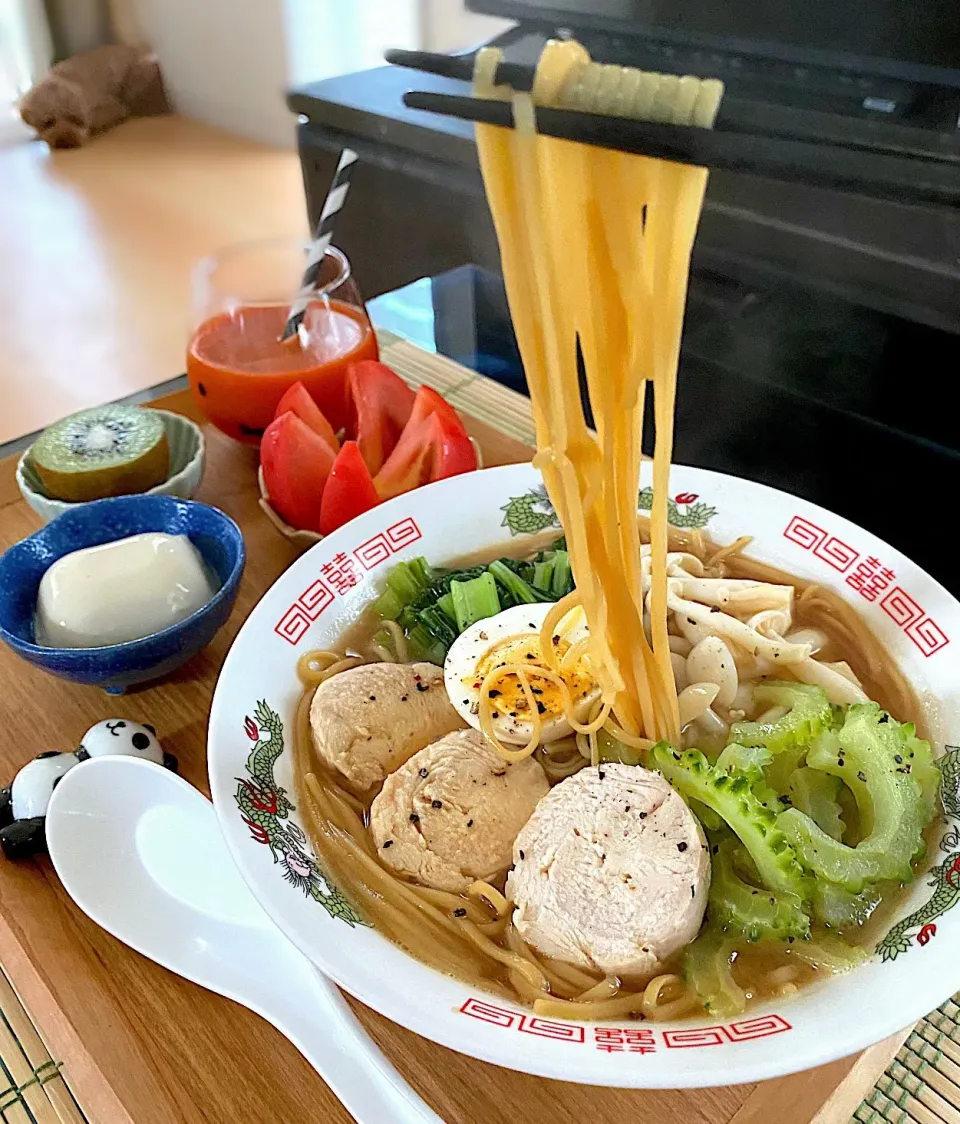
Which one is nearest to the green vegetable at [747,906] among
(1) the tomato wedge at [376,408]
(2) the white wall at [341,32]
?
(1) the tomato wedge at [376,408]

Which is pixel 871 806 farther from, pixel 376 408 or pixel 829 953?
pixel 376 408

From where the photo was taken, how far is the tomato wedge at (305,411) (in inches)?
59.9

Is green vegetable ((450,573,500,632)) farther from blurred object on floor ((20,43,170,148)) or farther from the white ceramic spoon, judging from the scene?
blurred object on floor ((20,43,170,148))

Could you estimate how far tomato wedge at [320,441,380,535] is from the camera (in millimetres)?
1373

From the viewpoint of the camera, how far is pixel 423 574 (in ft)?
4.22

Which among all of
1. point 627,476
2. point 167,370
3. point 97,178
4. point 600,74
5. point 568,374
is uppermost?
point 600,74

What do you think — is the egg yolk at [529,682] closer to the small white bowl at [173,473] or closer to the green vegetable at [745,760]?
the green vegetable at [745,760]

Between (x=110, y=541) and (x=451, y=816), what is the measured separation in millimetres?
678

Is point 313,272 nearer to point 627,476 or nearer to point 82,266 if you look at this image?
point 627,476

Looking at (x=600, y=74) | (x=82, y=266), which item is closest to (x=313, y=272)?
(x=600, y=74)

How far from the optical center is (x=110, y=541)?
1.35 metres

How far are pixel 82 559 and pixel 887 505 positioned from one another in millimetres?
1613

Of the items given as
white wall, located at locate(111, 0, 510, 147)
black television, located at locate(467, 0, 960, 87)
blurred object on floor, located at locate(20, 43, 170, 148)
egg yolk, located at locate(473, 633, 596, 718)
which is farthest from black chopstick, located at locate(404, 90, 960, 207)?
blurred object on floor, located at locate(20, 43, 170, 148)

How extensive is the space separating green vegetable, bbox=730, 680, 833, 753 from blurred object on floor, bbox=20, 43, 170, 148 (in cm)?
545
